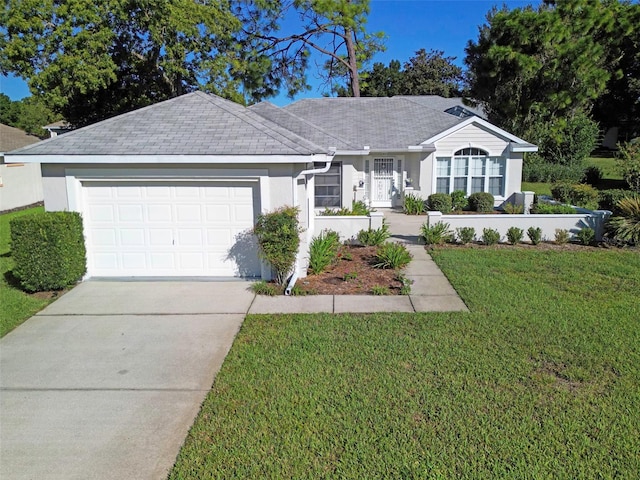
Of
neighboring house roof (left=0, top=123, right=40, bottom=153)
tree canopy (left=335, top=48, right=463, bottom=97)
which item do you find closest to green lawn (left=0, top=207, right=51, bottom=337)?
neighboring house roof (left=0, top=123, right=40, bottom=153)

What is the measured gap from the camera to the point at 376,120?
2223 centimetres

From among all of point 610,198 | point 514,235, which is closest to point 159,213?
point 514,235

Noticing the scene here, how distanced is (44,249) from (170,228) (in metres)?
2.42

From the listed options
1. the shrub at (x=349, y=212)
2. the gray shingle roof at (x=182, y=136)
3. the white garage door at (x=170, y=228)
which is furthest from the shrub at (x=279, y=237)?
the shrub at (x=349, y=212)

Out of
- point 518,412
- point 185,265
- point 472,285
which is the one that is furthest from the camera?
point 185,265

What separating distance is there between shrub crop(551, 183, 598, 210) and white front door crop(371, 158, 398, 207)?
7.03 meters

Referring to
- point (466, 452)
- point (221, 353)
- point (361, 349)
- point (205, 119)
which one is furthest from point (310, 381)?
point (205, 119)

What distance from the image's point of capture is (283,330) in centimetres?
773

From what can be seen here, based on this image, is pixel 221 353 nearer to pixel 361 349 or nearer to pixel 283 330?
pixel 283 330

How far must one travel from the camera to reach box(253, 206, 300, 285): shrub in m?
9.59

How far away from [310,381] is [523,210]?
45.8ft

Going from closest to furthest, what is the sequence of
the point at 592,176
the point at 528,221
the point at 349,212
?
the point at 528,221 < the point at 349,212 < the point at 592,176

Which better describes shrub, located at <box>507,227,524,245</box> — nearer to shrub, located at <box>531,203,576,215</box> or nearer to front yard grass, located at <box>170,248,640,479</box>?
shrub, located at <box>531,203,576,215</box>

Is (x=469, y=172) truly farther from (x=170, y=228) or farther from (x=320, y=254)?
(x=170, y=228)
